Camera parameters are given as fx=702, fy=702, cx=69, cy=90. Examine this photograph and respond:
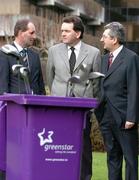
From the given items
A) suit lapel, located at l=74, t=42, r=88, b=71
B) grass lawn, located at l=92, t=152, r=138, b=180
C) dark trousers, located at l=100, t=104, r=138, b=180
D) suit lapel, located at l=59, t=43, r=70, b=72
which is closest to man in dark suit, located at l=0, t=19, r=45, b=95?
suit lapel, located at l=59, t=43, r=70, b=72

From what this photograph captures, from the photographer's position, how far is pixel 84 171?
8.10 m

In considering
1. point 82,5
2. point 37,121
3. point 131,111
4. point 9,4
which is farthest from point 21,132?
point 82,5

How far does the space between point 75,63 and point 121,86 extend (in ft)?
1.91

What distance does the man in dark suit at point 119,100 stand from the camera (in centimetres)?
786

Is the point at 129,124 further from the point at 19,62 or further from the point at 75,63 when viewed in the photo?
the point at 19,62

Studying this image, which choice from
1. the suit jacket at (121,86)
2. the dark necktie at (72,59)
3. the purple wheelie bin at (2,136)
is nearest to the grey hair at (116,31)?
the suit jacket at (121,86)

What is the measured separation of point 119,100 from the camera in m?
7.93

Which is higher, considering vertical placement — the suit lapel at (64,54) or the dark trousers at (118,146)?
the suit lapel at (64,54)

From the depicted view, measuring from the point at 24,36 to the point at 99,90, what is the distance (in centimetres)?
108

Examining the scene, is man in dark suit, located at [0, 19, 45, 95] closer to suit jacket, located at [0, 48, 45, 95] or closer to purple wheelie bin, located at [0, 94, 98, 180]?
suit jacket, located at [0, 48, 45, 95]

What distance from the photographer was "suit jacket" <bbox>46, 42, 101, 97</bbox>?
7852 millimetres

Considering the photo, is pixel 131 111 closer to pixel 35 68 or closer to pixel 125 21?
pixel 35 68

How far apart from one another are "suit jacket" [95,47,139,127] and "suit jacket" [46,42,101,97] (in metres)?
0.15

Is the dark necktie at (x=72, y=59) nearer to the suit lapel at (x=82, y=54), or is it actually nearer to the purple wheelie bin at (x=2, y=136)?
the suit lapel at (x=82, y=54)
